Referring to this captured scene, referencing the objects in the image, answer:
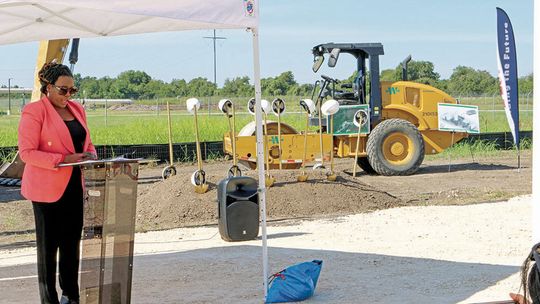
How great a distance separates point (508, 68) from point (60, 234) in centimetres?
1225

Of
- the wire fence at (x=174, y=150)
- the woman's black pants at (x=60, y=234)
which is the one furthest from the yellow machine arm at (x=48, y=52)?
the woman's black pants at (x=60, y=234)

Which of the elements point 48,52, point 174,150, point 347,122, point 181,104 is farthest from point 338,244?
point 181,104

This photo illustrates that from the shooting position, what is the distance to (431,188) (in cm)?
1814

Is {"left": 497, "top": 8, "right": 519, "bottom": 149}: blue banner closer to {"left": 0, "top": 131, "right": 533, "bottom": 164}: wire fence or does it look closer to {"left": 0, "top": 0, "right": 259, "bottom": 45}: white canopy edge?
{"left": 0, "top": 131, "right": 533, "bottom": 164}: wire fence

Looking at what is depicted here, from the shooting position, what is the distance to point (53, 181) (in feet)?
22.3

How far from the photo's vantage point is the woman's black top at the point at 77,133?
276 inches

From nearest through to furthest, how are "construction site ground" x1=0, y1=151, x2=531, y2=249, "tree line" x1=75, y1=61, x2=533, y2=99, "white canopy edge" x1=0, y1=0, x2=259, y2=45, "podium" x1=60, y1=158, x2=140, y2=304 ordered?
"podium" x1=60, y1=158, x2=140, y2=304 < "white canopy edge" x1=0, y1=0, x2=259, y2=45 < "construction site ground" x1=0, y1=151, x2=531, y2=249 < "tree line" x1=75, y1=61, x2=533, y2=99

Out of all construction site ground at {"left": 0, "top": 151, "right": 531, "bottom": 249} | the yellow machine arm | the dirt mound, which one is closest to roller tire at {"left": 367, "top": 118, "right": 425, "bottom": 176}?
construction site ground at {"left": 0, "top": 151, "right": 531, "bottom": 249}

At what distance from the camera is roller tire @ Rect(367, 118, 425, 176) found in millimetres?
20016

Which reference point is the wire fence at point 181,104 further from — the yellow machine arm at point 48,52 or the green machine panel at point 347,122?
the yellow machine arm at point 48,52

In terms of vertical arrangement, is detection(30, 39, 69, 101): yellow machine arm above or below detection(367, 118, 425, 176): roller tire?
above

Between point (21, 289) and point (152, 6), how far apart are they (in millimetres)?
3427

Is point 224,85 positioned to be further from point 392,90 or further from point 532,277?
point 532,277

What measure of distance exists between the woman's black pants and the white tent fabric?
1.26 m
